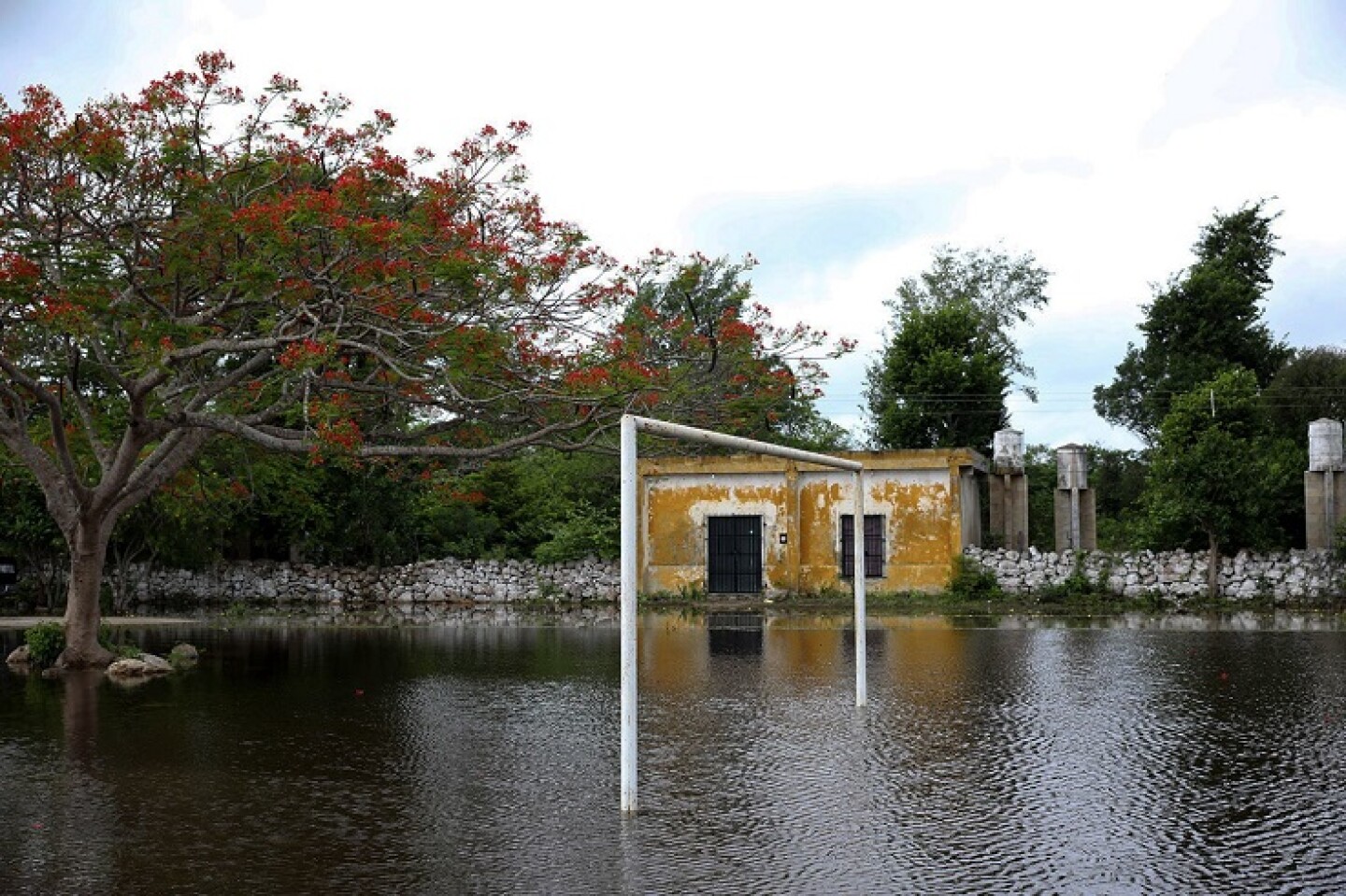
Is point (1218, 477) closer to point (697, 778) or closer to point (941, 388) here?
point (941, 388)

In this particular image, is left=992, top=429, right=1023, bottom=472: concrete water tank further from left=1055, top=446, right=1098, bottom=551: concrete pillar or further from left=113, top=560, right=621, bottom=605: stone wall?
left=113, top=560, right=621, bottom=605: stone wall

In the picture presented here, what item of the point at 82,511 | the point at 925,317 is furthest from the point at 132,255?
the point at 925,317

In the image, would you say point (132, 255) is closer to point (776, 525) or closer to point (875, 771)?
point (875, 771)

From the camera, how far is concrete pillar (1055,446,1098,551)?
3037 cm

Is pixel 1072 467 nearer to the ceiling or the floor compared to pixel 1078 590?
nearer to the ceiling

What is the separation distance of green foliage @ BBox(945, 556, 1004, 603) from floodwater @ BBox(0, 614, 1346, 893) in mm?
11714

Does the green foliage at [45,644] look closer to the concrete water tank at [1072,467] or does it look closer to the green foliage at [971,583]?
the green foliage at [971,583]

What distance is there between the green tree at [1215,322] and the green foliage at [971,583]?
47.4 ft

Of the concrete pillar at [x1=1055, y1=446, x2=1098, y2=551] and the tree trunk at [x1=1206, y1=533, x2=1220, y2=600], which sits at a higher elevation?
the concrete pillar at [x1=1055, y1=446, x2=1098, y2=551]

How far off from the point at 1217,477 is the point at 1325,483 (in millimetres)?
3389

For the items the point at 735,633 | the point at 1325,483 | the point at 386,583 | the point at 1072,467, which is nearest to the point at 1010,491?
the point at 1072,467

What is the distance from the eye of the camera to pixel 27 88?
12867 mm

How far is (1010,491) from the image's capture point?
102 ft

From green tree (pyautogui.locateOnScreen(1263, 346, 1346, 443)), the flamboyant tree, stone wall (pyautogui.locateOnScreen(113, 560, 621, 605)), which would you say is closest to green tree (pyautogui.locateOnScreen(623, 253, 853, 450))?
the flamboyant tree
